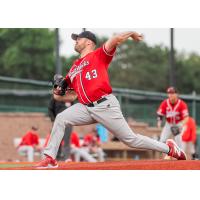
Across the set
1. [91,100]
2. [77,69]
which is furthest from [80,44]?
[91,100]

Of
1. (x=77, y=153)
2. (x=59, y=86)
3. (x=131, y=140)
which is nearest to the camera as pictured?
(x=131, y=140)

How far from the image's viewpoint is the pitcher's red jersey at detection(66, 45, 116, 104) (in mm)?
10969

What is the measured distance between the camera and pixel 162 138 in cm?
1825

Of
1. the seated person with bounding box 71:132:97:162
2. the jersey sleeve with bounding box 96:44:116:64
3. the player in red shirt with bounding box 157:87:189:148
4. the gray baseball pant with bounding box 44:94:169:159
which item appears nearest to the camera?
the jersey sleeve with bounding box 96:44:116:64

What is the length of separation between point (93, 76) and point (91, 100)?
337 mm

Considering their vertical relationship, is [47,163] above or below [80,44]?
below

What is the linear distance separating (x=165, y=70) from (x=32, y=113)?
170 feet

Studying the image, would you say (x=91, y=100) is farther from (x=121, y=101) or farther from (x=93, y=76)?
(x=121, y=101)

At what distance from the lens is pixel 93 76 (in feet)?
36.0

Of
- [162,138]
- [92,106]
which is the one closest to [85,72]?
[92,106]

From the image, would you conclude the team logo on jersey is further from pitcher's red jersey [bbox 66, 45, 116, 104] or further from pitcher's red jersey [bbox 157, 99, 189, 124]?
pitcher's red jersey [bbox 157, 99, 189, 124]

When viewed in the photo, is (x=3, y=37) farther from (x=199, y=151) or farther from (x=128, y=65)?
(x=199, y=151)

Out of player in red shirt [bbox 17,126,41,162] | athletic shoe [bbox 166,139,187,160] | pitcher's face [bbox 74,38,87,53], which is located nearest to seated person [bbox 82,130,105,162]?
player in red shirt [bbox 17,126,41,162]

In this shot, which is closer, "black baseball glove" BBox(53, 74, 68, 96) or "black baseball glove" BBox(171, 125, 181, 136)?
"black baseball glove" BBox(53, 74, 68, 96)
